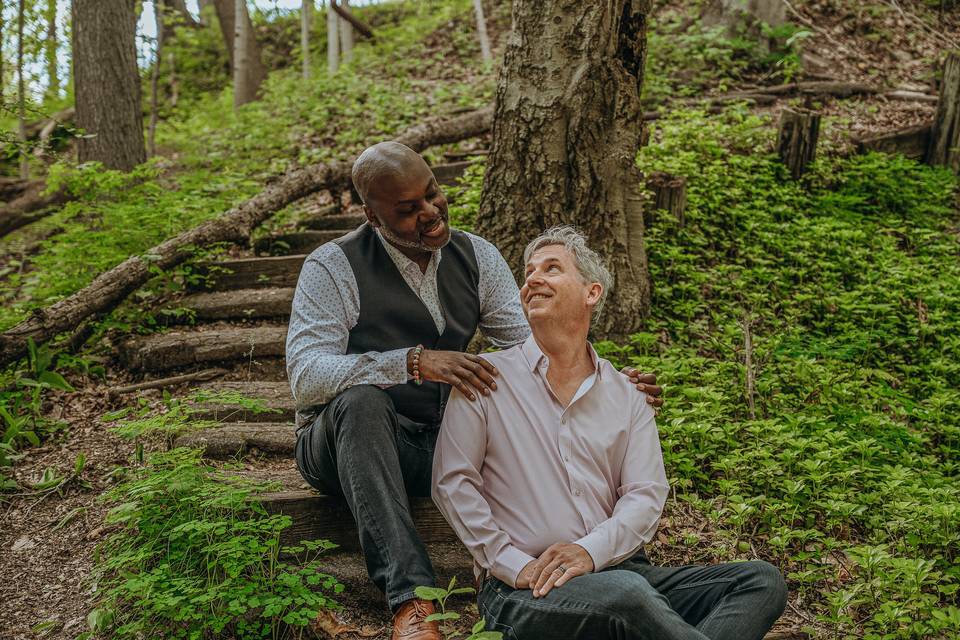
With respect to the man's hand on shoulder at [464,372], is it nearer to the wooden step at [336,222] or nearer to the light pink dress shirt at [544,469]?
the light pink dress shirt at [544,469]

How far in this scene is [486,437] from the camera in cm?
270

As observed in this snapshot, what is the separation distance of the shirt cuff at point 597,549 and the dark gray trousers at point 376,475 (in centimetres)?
55

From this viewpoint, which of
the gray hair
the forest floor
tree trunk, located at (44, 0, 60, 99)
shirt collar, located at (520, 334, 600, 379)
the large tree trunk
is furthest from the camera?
tree trunk, located at (44, 0, 60, 99)

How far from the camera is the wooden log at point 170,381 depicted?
484 centimetres

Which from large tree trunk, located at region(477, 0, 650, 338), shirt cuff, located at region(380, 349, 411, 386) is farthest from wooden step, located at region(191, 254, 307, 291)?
shirt cuff, located at region(380, 349, 411, 386)

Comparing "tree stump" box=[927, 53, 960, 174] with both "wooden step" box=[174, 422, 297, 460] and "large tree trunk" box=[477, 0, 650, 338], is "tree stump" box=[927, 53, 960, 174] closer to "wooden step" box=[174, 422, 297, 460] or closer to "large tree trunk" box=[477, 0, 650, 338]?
"large tree trunk" box=[477, 0, 650, 338]

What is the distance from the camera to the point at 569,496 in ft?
8.52

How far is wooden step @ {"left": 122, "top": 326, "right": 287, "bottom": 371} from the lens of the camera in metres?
5.07

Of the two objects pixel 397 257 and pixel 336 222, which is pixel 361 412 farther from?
pixel 336 222

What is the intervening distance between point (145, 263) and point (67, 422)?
133cm

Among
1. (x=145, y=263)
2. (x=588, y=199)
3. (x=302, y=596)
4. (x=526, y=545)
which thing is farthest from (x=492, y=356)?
(x=145, y=263)

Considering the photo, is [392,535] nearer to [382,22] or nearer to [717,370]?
[717,370]

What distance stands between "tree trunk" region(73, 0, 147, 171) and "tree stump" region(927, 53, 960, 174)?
8.38m

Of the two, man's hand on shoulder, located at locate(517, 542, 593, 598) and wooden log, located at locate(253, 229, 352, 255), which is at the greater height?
wooden log, located at locate(253, 229, 352, 255)
